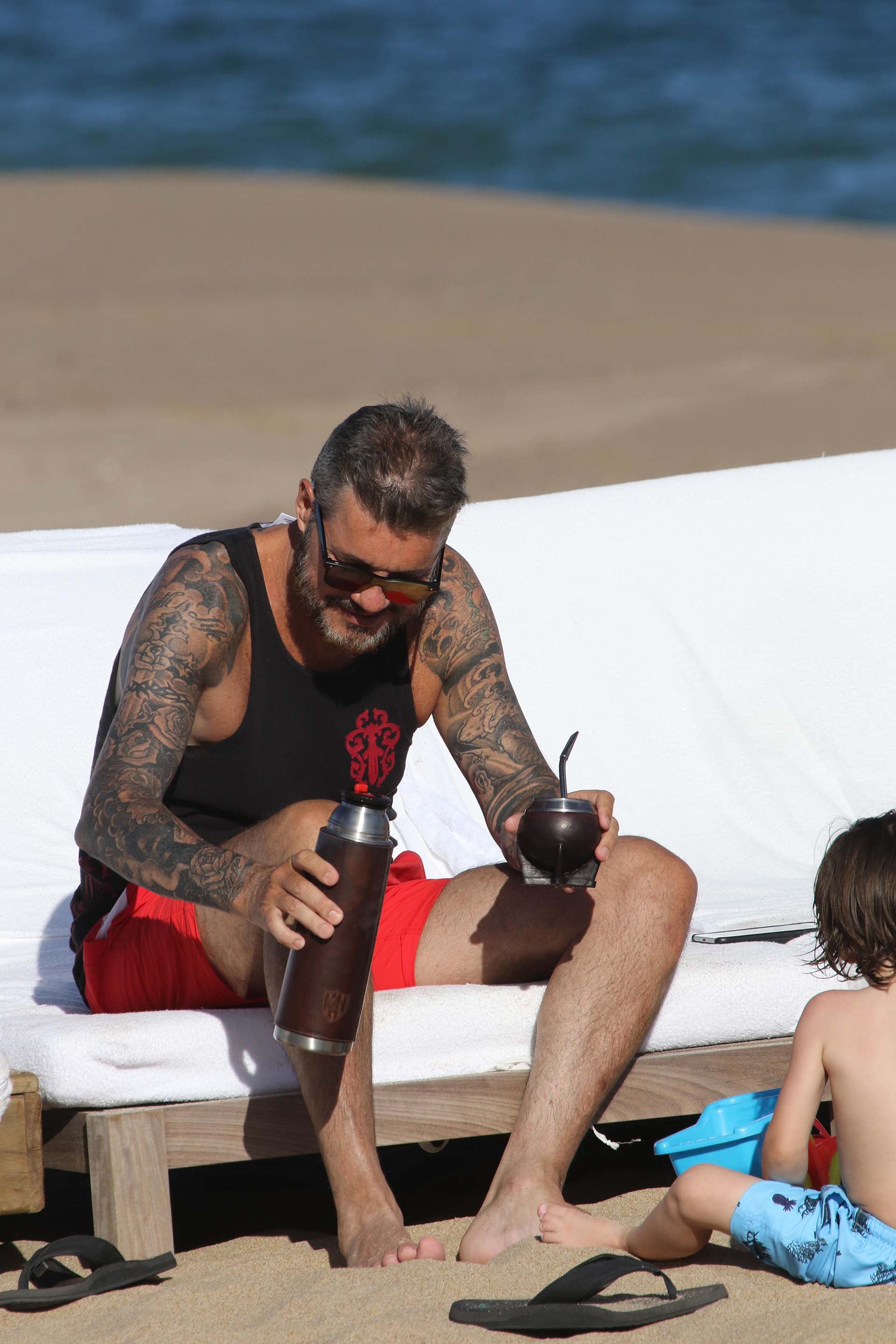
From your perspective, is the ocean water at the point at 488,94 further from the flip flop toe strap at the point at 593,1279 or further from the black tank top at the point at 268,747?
the flip flop toe strap at the point at 593,1279

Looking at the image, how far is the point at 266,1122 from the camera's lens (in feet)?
9.13

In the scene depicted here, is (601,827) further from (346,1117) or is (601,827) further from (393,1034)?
(346,1117)

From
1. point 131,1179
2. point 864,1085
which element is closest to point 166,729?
point 131,1179

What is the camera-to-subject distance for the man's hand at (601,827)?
2783 millimetres

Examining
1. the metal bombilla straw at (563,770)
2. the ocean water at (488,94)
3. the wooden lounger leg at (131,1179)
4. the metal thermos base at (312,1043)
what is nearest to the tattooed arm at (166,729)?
the metal thermos base at (312,1043)

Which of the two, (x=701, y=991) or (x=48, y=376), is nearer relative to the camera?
(x=701, y=991)

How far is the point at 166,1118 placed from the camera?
2.72m

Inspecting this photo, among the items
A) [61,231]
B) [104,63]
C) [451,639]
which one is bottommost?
[451,639]

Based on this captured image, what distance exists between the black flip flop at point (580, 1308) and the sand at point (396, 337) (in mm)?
7260

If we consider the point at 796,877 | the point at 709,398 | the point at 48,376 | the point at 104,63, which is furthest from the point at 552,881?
the point at 104,63

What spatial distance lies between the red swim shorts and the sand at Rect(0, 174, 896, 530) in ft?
20.9

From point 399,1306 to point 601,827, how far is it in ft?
2.81

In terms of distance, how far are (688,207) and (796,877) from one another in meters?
18.6

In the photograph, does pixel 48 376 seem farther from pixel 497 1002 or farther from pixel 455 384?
pixel 497 1002
